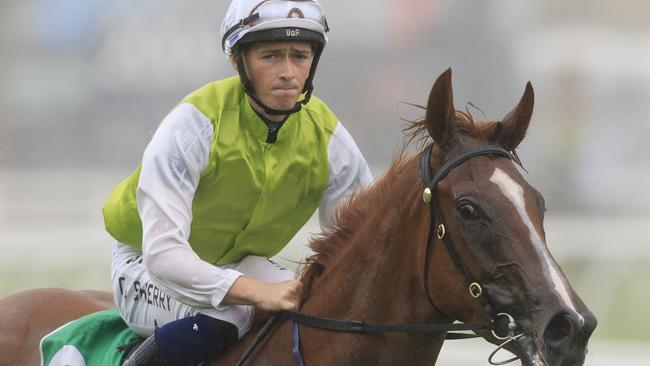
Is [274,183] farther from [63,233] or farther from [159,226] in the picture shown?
[63,233]

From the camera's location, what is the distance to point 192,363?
141 inches

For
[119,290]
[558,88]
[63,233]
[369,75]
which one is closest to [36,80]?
[63,233]

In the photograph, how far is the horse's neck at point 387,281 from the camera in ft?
10.5

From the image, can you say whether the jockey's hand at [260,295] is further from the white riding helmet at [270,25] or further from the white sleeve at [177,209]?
the white riding helmet at [270,25]

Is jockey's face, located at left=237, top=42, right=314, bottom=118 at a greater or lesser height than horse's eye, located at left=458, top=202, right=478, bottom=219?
greater

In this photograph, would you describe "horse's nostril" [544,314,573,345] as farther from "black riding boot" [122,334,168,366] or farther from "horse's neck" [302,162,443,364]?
"black riding boot" [122,334,168,366]

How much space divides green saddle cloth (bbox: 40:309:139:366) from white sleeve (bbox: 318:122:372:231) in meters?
0.74

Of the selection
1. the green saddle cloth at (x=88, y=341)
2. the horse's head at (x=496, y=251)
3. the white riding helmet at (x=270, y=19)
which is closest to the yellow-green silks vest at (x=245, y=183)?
the white riding helmet at (x=270, y=19)

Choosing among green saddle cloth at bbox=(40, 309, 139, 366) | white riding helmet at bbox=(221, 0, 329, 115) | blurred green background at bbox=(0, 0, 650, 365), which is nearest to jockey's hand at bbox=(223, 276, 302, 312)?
white riding helmet at bbox=(221, 0, 329, 115)

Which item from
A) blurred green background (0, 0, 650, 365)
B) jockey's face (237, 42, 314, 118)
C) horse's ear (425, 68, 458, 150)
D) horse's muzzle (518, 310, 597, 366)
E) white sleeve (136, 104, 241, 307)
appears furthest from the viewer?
blurred green background (0, 0, 650, 365)

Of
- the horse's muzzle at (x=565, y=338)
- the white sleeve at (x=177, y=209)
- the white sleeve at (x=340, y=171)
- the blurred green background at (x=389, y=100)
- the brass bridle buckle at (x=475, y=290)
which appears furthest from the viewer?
the blurred green background at (x=389, y=100)

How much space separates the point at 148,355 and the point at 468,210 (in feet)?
3.70

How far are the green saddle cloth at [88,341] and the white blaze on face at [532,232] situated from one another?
1456 mm

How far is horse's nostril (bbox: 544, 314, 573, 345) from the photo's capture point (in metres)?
2.81
